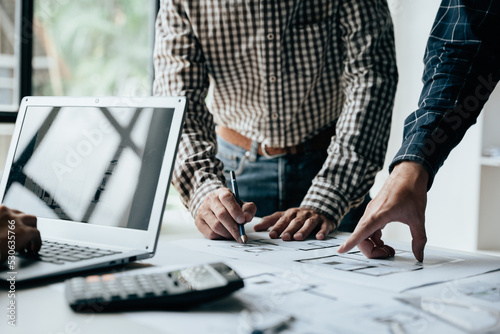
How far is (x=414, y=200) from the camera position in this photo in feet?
2.51

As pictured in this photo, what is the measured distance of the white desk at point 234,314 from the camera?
451 millimetres

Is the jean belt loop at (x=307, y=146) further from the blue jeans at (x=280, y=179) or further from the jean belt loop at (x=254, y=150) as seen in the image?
the jean belt loop at (x=254, y=150)

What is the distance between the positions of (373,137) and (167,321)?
799 millimetres

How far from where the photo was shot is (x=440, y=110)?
0.87m

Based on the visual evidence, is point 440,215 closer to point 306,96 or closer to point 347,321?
point 306,96

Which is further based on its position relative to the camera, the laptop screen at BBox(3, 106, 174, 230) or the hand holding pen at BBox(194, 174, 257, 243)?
the hand holding pen at BBox(194, 174, 257, 243)

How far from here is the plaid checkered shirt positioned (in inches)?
33.3

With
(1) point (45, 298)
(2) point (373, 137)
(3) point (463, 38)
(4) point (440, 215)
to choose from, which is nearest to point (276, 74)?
(2) point (373, 137)

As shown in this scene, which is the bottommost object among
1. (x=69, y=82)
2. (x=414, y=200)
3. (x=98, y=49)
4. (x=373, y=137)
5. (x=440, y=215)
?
(x=440, y=215)

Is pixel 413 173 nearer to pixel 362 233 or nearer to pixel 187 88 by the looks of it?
pixel 362 233

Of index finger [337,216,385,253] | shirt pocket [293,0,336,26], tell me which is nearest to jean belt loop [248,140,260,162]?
shirt pocket [293,0,336,26]

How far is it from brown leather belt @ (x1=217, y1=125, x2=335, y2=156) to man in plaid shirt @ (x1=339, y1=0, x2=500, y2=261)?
14.4 inches

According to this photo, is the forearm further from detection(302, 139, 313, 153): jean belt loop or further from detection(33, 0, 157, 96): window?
detection(33, 0, 157, 96): window

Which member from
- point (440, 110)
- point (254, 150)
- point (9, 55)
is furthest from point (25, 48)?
point (440, 110)
